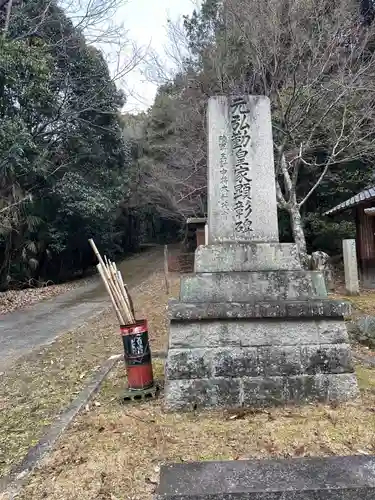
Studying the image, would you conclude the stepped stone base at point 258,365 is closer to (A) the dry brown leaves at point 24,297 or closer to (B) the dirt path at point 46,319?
(B) the dirt path at point 46,319

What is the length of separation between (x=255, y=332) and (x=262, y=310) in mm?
217

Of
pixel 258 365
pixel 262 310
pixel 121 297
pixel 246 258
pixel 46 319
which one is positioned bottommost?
pixel 46 319

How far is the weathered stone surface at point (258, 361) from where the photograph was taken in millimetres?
3746

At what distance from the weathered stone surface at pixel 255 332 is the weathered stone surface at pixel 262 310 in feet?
0.25

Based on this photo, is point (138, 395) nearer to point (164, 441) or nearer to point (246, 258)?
point (164, 441)

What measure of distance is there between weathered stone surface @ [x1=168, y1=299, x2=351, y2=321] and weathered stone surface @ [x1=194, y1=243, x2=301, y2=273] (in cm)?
43

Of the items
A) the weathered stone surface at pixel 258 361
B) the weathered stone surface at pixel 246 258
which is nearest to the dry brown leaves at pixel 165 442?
the weathered stone surface at pixel 258 361

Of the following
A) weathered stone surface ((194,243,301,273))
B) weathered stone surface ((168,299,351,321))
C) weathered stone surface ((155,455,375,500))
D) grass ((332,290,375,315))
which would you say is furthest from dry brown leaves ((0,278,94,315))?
weathered stone surface ((155,455,375,500))

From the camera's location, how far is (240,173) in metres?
4.30

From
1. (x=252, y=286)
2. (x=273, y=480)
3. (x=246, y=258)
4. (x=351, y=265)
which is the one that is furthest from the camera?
(x=351, y=265)

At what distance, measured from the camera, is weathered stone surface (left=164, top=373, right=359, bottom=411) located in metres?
3.73

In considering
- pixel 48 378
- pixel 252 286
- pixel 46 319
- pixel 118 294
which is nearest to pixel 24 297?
pixel 46 319

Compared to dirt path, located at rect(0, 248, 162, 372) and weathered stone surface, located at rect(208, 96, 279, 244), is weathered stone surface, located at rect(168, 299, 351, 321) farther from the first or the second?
dirt path, located at rect(0, 248, 162, 372)

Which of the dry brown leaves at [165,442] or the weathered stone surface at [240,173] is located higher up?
the weathered stone surface at [240,173]
